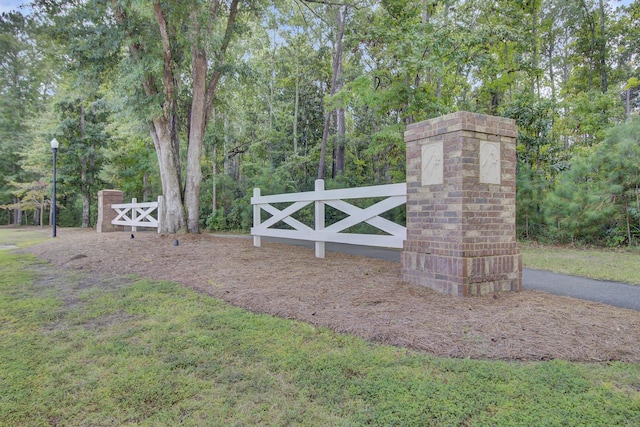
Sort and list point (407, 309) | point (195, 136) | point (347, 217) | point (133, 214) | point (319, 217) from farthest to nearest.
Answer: point (133, 214), point (195, 136), point (319, 217), point (347, 217), point (407, 309)

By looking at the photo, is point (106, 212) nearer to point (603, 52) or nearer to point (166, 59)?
point (166, 59)

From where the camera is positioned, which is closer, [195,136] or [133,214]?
[195,136]

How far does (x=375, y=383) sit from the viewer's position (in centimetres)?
207

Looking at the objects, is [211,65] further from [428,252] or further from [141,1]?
[428,252]

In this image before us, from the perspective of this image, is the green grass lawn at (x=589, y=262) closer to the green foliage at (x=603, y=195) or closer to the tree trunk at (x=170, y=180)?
the green foliage at (x=603, y=195)

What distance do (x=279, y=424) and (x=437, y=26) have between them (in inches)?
449

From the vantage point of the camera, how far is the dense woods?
345 inches

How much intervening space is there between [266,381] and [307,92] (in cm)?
1896

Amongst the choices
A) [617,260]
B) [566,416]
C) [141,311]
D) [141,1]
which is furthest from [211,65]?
[566,416]

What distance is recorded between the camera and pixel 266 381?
2123mm

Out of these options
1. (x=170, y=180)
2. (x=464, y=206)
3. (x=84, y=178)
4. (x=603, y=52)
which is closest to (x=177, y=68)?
(x=170, y=180)

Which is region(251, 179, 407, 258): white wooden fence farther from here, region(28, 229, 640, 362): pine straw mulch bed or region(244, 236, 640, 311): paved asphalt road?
region(244, 236, 640, 311): paved asphalt road

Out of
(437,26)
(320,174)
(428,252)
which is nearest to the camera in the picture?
(428,252)

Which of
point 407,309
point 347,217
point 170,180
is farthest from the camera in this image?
point 170,180
